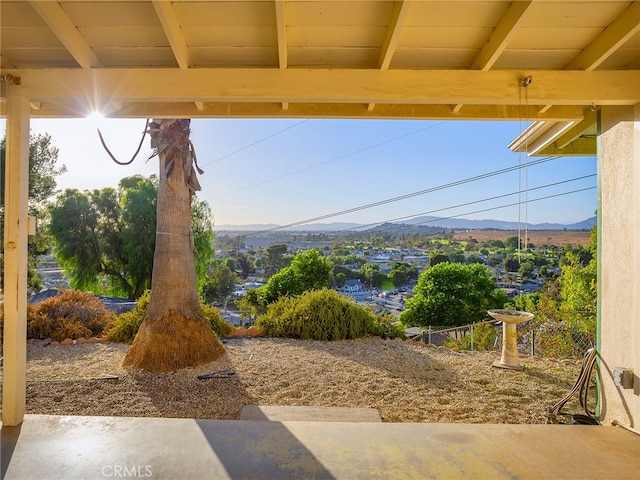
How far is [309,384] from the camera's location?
4266mm

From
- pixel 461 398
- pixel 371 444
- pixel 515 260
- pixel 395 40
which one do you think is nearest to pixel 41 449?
pixel 371 444

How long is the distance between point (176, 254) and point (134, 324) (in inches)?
74.4

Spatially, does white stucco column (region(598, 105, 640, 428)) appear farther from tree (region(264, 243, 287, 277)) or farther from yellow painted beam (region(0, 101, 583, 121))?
tree (region(264, 243, 287, 277))

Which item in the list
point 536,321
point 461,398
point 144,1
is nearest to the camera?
point 144,1

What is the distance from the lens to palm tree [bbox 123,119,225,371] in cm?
485

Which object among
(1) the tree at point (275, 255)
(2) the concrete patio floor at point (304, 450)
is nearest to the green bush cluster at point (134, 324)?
(2) the concrete patio floor at point (304, 450)

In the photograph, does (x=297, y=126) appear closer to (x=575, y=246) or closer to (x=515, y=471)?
(x=575, y=246)

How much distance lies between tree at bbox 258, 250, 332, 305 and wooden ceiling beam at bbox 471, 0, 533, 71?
9315mm

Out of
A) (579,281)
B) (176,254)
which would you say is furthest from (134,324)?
(579,281)

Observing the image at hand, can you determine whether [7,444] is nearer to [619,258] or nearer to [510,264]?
[619,258]

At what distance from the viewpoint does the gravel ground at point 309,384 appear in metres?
3.53

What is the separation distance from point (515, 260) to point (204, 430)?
14187mm

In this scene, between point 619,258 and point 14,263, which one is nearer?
point 14,263

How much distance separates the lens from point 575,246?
1068 centimetres
